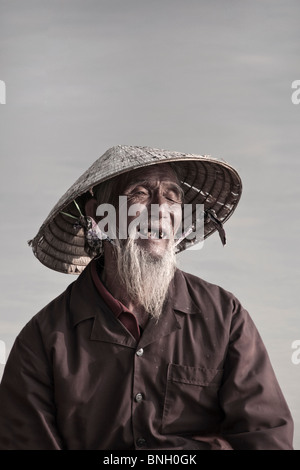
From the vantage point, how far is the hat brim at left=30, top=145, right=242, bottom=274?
10.5 feet

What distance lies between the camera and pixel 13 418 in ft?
9.95

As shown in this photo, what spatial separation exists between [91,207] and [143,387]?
0.91m

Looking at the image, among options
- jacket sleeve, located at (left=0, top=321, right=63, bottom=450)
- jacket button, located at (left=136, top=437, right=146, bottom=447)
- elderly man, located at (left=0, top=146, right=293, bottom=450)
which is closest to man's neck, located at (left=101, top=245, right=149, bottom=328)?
elderly man, located at (left=0, top=146, right=293, bottom=450)

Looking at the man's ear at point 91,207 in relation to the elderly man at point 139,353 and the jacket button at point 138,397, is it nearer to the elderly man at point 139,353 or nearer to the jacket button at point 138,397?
the elderly man at point 139,353

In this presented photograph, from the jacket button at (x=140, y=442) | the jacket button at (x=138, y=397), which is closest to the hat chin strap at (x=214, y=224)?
the jacket button at (x=138, y=397)

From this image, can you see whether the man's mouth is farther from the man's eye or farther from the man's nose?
the man's eye

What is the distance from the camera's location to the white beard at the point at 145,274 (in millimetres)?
3170

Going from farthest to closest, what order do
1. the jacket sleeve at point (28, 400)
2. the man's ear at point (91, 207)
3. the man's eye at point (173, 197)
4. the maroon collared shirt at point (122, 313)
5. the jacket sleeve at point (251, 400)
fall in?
the man's ear at point (91, 207) → the man's eye at point (173, 197) → the maroon collared shirt at point (122, 313) → the jacket sleeve at point (28, 400) → the jacket sleeve at point (251, 400)

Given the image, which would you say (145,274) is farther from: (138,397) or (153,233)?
(138,397)

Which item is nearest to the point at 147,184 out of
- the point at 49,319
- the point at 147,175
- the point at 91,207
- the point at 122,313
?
the point at 147,175

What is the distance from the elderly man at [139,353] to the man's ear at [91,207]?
3 cm

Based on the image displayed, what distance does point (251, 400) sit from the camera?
2934mm

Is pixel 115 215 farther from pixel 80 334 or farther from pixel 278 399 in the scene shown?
pixel 278 399

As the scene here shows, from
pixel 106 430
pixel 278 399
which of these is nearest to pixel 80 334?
pixel 106 430
